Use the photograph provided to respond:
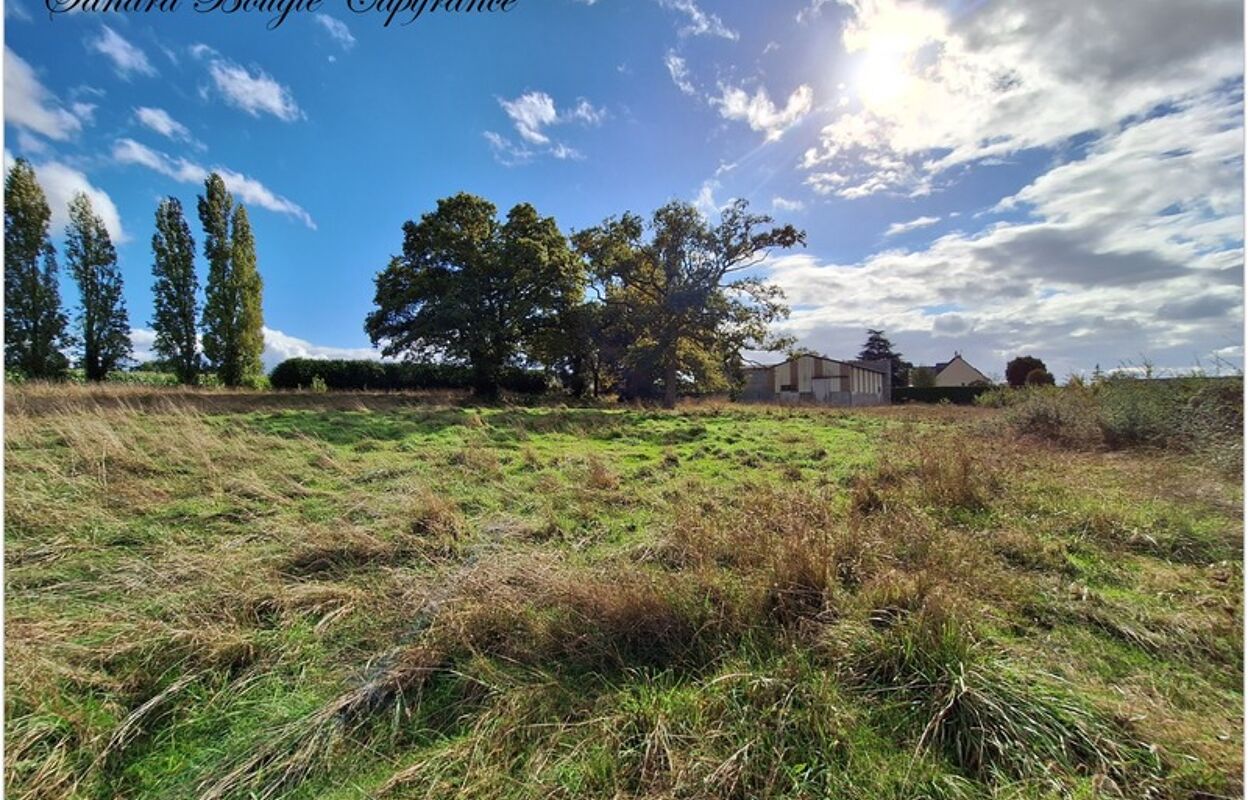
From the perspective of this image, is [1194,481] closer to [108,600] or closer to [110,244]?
[108,600]

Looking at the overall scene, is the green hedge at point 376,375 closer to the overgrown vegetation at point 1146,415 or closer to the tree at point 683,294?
the tree at point 683,294

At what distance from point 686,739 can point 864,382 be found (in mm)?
48024

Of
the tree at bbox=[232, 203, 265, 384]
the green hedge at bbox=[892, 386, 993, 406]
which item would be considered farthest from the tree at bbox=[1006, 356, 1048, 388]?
the tree at bbox=[232, 203, 265, 384]

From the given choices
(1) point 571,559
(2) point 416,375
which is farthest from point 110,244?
(1) point 571,559

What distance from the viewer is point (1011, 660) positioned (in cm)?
256

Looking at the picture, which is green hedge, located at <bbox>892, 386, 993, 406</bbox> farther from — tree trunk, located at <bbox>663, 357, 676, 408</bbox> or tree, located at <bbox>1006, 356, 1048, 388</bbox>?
tree trunk, located at <bbox>663, 357, 676, 408</bbox>

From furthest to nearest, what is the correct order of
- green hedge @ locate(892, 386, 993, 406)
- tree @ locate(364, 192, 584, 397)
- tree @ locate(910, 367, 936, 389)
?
tree @ locate(910, 367, 936, 389) < green hedge @ locate(892, 386, 993, 406) < tree @ locate(364, 192, 584, 397)

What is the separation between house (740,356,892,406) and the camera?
138 feet

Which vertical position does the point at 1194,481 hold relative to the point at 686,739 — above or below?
above

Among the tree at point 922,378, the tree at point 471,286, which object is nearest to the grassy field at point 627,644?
the tree at point 471,286

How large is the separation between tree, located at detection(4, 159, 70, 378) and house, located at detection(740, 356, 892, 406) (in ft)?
136

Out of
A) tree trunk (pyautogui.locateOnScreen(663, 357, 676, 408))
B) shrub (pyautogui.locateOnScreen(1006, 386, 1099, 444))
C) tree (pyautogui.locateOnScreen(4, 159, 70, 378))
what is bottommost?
shrub (pyautogui.locateOnScreen(1006, 386, 1099, 444))

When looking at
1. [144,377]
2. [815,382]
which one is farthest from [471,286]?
[815,382]

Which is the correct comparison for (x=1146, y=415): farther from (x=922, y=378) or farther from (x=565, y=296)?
(x=922, y=378)
